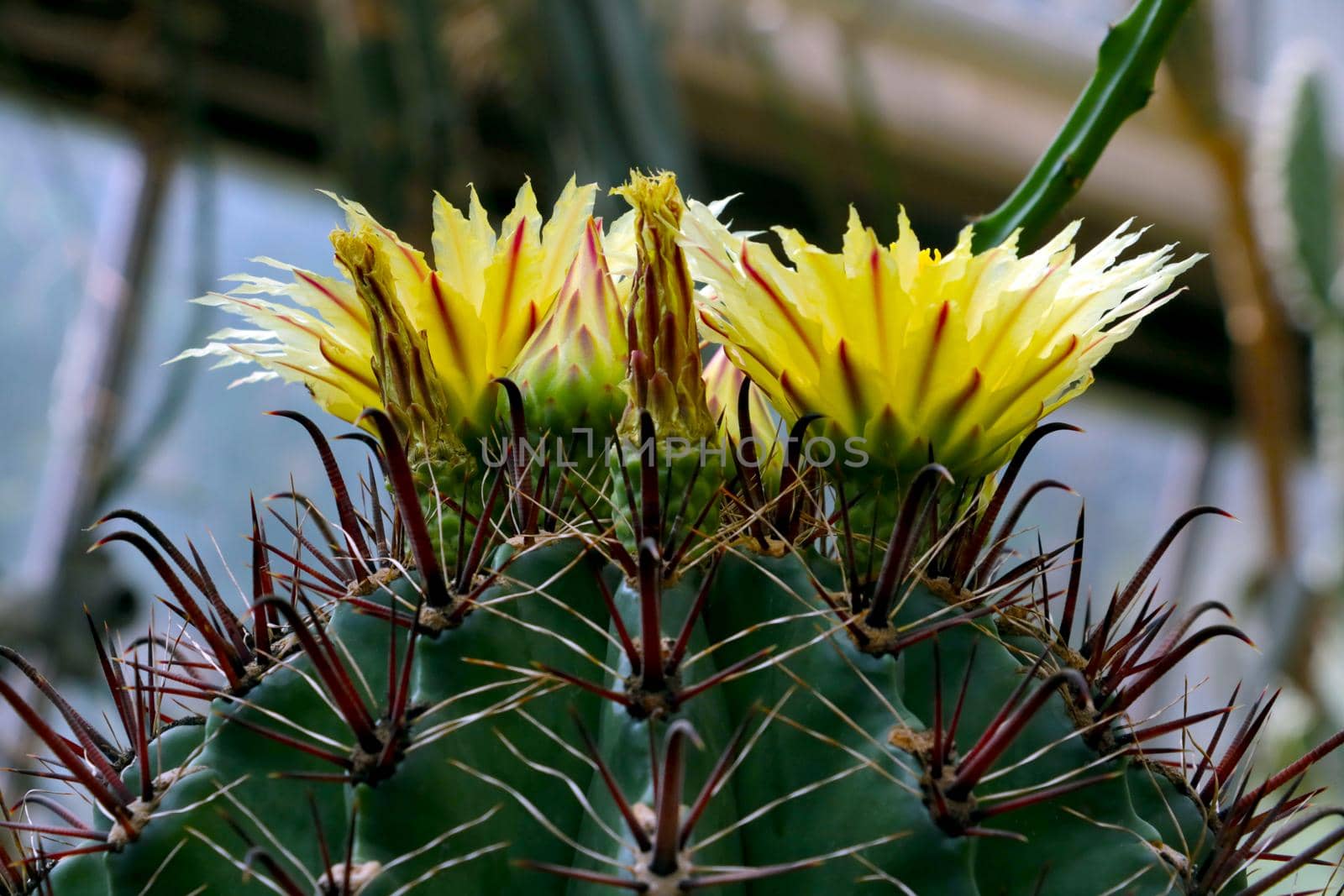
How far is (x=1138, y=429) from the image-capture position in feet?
13.6

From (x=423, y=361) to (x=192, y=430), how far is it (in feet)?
8.42

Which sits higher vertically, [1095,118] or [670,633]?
[1095,118]

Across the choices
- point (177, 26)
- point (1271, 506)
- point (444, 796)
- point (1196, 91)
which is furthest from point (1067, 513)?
point (444, 796)

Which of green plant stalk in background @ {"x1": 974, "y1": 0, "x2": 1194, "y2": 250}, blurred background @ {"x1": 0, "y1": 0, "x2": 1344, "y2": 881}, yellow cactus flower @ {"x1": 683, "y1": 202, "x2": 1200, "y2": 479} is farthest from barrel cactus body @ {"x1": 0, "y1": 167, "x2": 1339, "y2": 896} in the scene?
blurred background @ {"x1": 0, "y1": 0, "x2": 1344, "y2": 881}

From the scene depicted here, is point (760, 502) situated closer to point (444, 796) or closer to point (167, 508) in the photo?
point (444, 796)

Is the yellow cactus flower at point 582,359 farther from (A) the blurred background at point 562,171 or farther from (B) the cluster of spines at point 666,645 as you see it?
(A) the blurred background at point 562,171

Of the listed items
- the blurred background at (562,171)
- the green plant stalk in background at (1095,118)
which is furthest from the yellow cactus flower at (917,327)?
the blurred background at (562,171)

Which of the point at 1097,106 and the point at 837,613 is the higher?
the point at 1097,106

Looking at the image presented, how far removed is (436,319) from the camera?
0.49 metres

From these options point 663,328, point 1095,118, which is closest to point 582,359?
point 663,328

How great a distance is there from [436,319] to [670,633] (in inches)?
6.3

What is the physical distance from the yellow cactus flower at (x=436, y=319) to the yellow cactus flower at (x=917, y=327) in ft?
0.25

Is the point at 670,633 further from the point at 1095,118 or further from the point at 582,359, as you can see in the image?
the point at 1095,118

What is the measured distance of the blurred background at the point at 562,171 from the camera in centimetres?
173
